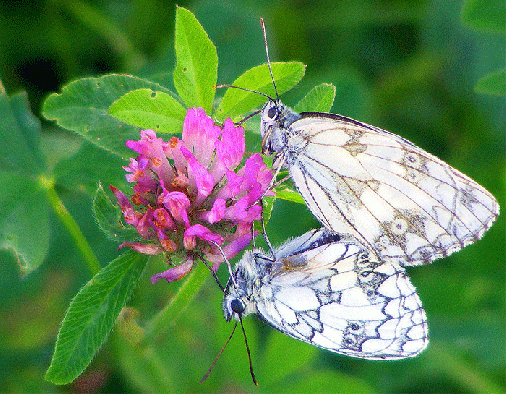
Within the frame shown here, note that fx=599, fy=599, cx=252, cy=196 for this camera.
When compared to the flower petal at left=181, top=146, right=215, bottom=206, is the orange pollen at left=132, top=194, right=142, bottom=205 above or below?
below

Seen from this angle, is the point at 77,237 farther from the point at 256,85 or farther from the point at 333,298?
the point at 333,298

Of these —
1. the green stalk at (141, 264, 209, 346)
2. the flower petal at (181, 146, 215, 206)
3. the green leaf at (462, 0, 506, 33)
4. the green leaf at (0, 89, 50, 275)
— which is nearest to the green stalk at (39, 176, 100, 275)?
the green leaf at (0, 89, 50, 275)

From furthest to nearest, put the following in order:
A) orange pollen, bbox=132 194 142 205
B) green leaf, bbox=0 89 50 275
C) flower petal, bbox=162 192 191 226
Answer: green leaf, bbox=0 89 50 275 → orange pollen, bbox=132 194 142 205 → flower petal, bbox=162 192 191 226

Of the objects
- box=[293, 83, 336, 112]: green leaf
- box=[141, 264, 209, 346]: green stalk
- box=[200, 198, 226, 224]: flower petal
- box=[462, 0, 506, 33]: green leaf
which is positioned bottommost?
box=[141, 264, 209, 346]: green stalk

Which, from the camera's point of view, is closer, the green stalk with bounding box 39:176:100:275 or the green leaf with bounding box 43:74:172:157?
the green leaf with bounding box 43:74:172:157

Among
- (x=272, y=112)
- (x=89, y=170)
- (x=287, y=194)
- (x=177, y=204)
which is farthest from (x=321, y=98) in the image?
(x=89, y=170)

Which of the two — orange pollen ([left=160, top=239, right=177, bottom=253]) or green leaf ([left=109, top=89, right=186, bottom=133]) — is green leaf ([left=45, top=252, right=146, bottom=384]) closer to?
orange pollen ([left=160, top=239, right=177, bottom=253])

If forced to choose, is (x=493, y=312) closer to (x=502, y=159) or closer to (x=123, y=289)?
(x=502, y=159)

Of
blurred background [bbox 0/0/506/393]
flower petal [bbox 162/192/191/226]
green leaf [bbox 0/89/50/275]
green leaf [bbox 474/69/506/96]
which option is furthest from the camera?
blurred background [bbox 0/0/506/393]
